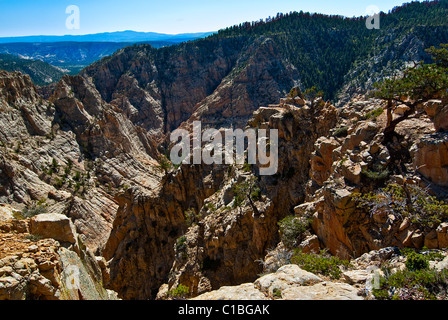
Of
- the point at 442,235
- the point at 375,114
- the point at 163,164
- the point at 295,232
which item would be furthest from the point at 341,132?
the point at 163,164

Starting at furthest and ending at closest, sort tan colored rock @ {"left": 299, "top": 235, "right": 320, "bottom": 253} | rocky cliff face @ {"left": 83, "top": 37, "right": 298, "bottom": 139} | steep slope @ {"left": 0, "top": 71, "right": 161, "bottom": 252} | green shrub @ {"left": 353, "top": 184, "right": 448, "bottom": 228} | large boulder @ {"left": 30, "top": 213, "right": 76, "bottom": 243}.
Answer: rocky cliff face @ {"left": 83, "top": 37, "right": 298, "bottom": 139}
steep slope @ {"left": 0, "top": 71, "right": 161, "bottom": 252}
tan colored rock @ {"left": 299, "top": 235, "right": 320, "bottom": 253}
green shrub @ {"left": 353, "top": 184, "right": 448, "bottom": 228}
large boulder @ {"left": 30, "top": 213, "right": 76, "bottom": 243}

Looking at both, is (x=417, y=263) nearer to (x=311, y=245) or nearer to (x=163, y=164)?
(x=311, y=245)

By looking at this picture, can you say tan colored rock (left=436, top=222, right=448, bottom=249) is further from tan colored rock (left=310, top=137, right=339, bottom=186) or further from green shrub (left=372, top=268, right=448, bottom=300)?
tan colored rock (left=310, top=137, right=339, bottom=186)

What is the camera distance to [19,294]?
8141 mm

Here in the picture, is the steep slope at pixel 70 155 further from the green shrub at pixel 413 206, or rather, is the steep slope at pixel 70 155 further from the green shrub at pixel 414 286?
the green shrub at pixel 414 286

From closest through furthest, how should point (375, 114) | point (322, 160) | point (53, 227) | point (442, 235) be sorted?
point (53, 227) < point (442, 235) < point (375, 114) < point (322, 160)

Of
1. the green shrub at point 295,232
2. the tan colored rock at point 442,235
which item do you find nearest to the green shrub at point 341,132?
the green shrub at point 295,232

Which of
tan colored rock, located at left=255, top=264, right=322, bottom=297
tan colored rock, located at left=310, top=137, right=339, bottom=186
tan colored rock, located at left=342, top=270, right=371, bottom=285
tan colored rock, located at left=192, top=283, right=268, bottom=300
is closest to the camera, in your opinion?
tan colored rock, located at left=192, top=283, right=268, bottom=300

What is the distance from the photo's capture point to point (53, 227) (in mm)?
11867

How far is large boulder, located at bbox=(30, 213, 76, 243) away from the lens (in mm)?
11594

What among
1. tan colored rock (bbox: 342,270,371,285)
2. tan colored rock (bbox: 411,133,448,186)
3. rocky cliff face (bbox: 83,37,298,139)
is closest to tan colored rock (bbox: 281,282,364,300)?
tan colored rock (bbox: 342,270,371,285)

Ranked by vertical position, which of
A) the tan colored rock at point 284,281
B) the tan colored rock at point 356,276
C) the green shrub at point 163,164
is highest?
the tan colored rock at point 356,276

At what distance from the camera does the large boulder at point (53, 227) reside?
1159 cm

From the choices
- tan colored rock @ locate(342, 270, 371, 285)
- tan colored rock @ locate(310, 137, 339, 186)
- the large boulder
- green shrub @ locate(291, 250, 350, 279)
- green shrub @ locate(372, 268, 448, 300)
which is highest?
tan colored rock @ locate(310, 137, 339, 186)
